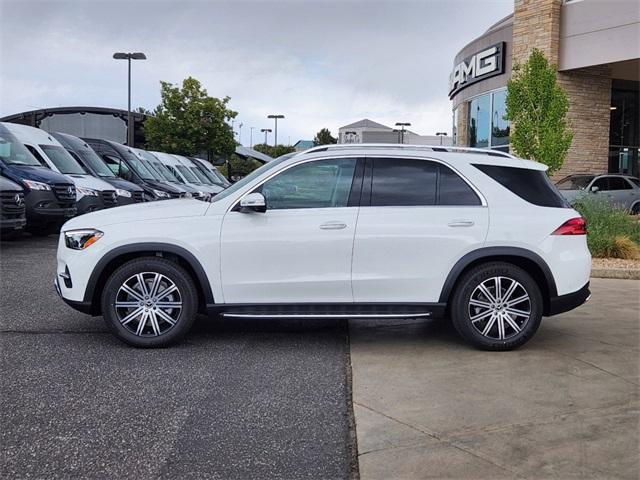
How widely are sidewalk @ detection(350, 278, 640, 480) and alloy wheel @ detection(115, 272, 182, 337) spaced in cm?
159

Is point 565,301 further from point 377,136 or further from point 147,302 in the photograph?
point 377,136

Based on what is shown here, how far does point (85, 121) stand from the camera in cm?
5534

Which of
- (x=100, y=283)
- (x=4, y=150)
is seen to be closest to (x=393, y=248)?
(x=100, y=283)

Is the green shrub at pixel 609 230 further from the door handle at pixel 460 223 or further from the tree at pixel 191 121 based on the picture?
the tree at pixel 191 121

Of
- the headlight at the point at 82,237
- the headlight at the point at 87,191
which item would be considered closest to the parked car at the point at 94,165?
the headlight at the point at 87,191

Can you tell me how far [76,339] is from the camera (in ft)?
19.3

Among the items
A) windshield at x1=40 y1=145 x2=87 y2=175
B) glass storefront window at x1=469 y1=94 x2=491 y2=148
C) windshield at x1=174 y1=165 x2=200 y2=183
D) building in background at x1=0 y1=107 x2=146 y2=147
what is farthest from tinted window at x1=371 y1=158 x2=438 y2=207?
building in background at x1=0 y1=107 x2=146 y2=147

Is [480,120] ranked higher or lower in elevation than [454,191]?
higher

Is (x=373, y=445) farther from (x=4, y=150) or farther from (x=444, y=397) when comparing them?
(x=4, y=150)

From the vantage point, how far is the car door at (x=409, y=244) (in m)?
5.49

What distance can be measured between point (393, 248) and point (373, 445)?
6.92 feet

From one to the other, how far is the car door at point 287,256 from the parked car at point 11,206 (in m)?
7.23

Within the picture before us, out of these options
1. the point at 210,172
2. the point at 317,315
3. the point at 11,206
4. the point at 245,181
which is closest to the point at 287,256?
the point at 317,315

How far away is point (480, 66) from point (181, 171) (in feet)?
37.9
